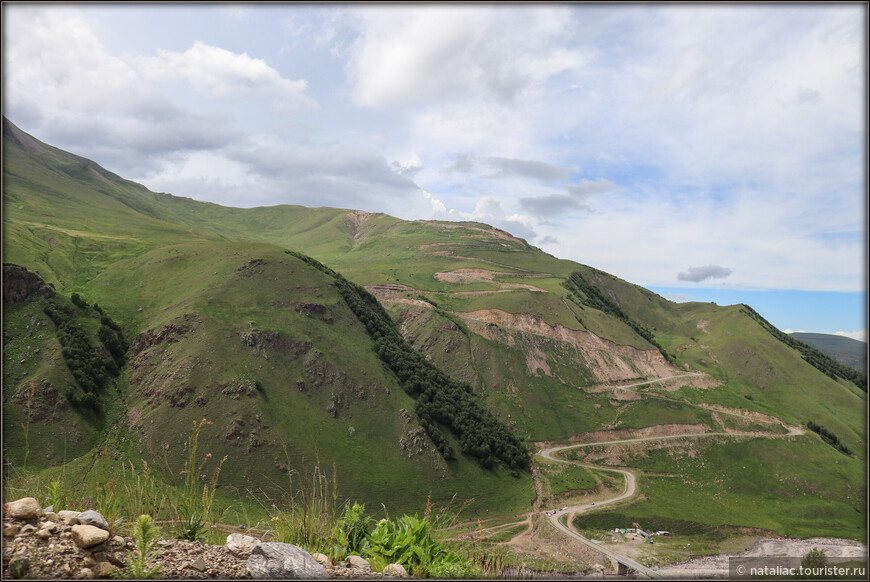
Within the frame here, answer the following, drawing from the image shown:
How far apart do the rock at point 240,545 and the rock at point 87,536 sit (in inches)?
71.8

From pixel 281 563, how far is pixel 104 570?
7.62ft

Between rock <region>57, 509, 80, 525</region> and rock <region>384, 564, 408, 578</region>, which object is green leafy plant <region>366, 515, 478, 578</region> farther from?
rock <region>57, 509, 80, 525</region>

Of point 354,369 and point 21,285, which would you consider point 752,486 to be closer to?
point 354,369

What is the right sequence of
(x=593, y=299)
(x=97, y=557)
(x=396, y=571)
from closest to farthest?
1. (x=97, y=557)
2. (x=396, y=571)
3. (x=593, y=299)

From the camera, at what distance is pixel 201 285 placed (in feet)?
230

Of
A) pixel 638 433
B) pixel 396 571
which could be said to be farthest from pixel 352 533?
pixel 638 433

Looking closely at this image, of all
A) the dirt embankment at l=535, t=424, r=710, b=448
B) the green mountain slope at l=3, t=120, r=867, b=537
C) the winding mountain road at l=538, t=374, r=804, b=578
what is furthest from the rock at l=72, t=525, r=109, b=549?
the dirt embankment at l=535, t=424, r=710, b=448

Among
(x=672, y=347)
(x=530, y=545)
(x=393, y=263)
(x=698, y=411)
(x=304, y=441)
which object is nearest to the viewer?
(x=530, y=545)

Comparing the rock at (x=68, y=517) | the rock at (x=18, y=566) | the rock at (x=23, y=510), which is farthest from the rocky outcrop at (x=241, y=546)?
the rock at (x=23, y=510)

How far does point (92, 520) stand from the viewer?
19.4ft

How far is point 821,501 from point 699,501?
26.9m

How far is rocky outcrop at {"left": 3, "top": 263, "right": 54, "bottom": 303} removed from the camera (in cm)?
5141

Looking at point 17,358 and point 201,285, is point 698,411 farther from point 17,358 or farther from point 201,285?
point 17,358

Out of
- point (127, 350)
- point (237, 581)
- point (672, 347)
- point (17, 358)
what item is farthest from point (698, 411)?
point (17, 358)
